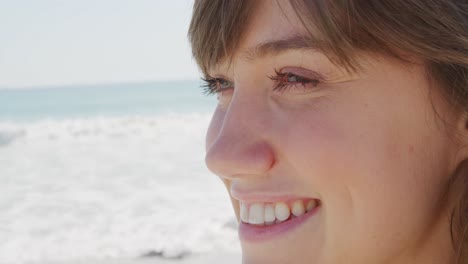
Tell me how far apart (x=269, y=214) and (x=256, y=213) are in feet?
0.13

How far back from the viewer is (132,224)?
7633mm

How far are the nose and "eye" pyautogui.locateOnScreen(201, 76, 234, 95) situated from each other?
17 centimetres

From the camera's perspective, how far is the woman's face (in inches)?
55.7

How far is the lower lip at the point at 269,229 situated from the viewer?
147 centimetres

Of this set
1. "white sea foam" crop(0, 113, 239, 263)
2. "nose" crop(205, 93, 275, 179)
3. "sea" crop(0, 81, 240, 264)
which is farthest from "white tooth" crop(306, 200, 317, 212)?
"white sea foam" crop(0, 113, 239, 263)

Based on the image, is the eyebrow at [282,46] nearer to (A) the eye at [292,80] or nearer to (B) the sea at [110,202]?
(A) the eye at [292,80]

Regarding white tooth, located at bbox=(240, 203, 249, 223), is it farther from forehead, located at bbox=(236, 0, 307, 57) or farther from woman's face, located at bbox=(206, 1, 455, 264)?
forehead, located at bbox=(236, 0, 307, 57)

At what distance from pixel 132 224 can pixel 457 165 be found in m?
6.44

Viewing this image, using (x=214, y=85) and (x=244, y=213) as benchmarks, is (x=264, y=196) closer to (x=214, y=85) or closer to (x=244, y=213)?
(x=244, y=213)

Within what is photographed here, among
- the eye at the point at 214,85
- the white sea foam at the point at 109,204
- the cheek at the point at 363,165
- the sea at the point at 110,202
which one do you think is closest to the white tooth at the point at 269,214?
the cheek at the point at 363,165

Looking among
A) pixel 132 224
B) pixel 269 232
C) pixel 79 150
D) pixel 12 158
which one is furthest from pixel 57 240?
pixel 79 150

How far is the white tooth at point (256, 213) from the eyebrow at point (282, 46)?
36 cm

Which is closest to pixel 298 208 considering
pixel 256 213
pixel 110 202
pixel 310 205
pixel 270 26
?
pixel 310 205

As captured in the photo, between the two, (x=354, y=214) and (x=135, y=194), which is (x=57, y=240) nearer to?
(x=135, y=194)
